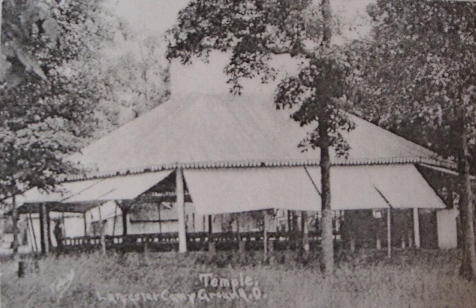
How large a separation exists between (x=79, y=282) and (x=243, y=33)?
1.97 metres

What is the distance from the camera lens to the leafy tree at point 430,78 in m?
5.01

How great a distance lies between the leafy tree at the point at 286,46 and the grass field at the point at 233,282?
1.00 ft

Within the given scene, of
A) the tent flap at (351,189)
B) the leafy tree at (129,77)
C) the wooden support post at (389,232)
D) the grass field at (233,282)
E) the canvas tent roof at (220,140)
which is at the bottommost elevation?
the grass field at (233,282)

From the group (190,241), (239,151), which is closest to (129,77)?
(239,151)

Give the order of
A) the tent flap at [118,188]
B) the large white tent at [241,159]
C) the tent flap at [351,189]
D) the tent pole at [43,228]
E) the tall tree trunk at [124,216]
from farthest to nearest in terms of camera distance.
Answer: the tall tree trunk at [124,216] → the tent flap at [351,189] → the large white tent at [241,159] → the tent flap at [118,188] → the tent pole at [43,228]

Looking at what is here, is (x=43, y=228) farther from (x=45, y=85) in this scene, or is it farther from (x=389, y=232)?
(x=389, y=232)

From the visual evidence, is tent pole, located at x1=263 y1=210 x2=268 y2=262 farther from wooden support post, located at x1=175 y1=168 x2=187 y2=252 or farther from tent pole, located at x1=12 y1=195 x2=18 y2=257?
tent pole, located at x1=12 y1=195 x2=18 y2=257

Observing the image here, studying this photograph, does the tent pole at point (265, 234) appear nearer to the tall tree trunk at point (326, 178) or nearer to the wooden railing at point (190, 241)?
the wooden railing at point (190, 241)

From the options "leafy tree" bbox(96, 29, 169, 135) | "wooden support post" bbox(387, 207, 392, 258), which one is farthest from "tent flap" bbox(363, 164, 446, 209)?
"leafy tree" bbox(96, 29, 169, 135)

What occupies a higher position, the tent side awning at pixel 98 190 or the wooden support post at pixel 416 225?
the tent side awning at pixel 98 190

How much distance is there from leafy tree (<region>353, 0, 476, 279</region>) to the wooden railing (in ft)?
3.63

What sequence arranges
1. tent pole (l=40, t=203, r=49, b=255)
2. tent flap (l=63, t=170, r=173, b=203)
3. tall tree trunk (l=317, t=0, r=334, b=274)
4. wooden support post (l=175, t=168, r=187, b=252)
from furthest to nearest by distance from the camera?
1. wooden support post (l=175, t=168, r=187, b=252)
2. tall tree trunk (l=317, t=0, r=334, b=274)
3. tent flap (l=63, t=170, r=173, b=203)
4. tent pole (l=40, t=203, r=49, b=255)

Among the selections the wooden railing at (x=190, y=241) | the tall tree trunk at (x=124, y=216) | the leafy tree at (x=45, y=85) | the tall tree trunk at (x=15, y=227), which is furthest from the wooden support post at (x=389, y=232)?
the tall tree trunk at (x=15, y=227)

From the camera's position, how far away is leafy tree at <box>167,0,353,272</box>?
4.59 m
